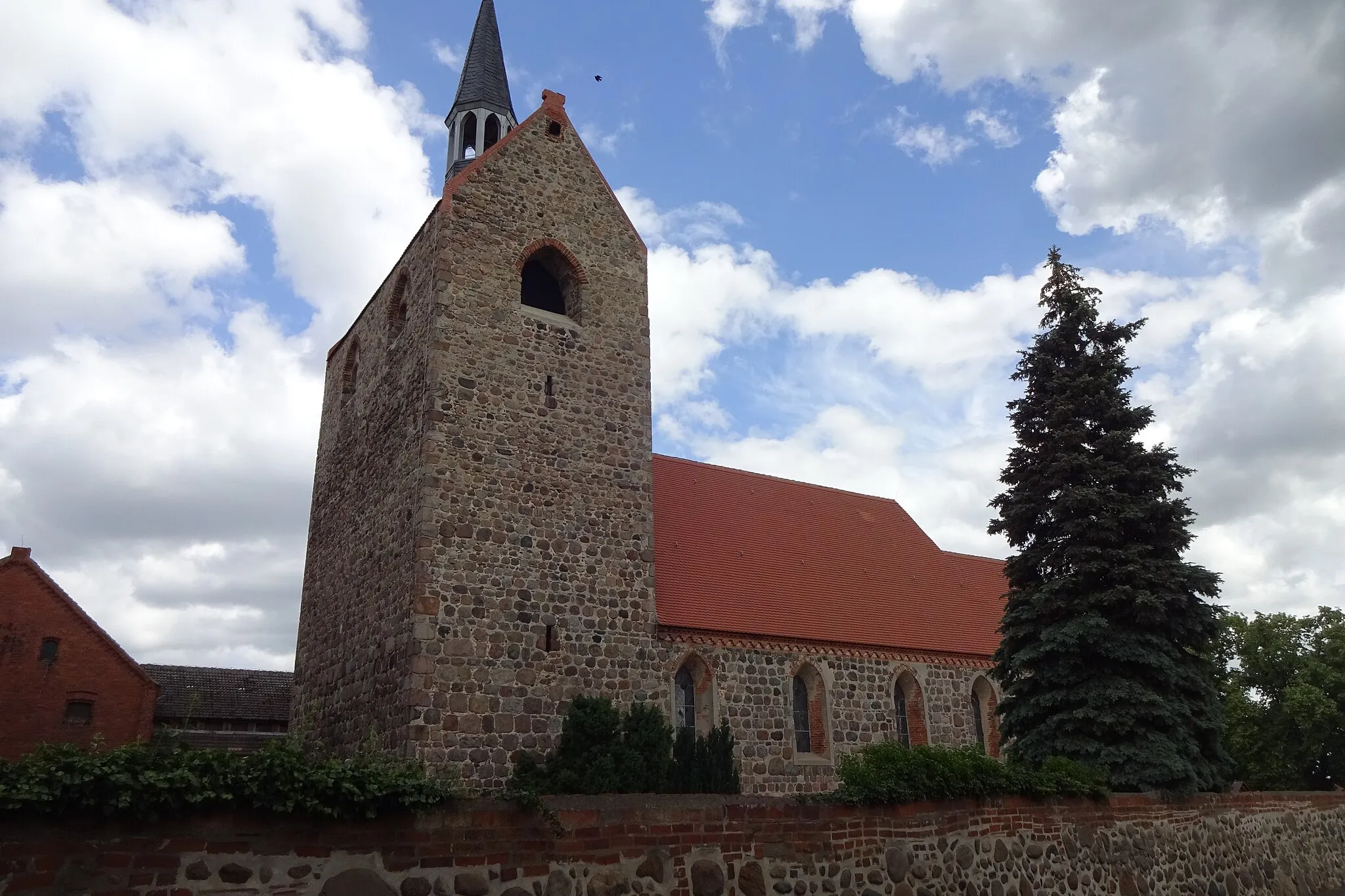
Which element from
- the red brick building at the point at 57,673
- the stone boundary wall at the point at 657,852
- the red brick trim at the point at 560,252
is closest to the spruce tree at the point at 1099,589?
the stone boundary wall at the point at 657,852

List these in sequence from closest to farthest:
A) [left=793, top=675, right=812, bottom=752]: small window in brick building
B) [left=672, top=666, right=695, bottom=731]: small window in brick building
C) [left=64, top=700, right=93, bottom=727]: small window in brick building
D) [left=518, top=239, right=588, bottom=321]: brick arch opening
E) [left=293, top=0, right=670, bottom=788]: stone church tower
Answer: [left=293, top=0, right=670, bottom=788]: stone church tower
[left=672, top=666, right=695, bottom=731]: small window in brick building
[left=518, top=239, right=588, bottom=321]: brick arch opening
[left=793, top=675, right=812, bottom=752]: small window in brick building
[left=64, top=700, right=93, bottom=727]: small window in brick building

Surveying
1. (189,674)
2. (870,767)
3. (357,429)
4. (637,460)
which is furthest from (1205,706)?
(189,674)

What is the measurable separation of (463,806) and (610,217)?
13222mm

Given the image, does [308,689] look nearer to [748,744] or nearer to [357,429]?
[357,429]

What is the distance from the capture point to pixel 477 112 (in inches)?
827

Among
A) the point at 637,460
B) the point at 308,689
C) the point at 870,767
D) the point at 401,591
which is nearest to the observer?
the point at 870,767

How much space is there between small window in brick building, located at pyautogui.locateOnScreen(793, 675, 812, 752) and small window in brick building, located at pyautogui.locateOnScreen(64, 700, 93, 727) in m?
21.5

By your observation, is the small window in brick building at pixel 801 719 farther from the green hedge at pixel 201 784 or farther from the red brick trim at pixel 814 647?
the green hedge at pixel 201 784

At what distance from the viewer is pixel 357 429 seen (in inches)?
714

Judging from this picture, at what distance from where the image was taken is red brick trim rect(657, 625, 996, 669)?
16656 millimetres

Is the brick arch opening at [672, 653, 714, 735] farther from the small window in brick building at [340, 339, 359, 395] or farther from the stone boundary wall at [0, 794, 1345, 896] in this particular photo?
the small window in brick building at [340, 339, 359, 395]

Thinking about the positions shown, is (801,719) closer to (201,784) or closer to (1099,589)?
(1099,589)

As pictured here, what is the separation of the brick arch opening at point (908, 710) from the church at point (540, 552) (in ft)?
0.16

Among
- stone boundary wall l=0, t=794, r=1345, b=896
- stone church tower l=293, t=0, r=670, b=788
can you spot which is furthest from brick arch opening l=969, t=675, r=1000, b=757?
stone church tower l=293, t=0, r=670, b=788
